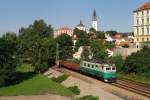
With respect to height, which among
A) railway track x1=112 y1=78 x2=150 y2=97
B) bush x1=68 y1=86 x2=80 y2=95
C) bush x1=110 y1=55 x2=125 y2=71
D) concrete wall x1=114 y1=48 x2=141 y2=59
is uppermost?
concrete wall x1=114 y1=48 x2=141 y2=59

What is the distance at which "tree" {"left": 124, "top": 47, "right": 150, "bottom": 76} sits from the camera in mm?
57906

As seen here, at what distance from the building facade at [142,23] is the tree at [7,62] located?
171 ft

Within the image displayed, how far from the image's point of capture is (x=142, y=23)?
4154 inches

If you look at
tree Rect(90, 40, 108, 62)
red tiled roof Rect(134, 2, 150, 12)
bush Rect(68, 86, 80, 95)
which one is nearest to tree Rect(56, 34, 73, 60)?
tree Rect(90, 40, 108, 62)

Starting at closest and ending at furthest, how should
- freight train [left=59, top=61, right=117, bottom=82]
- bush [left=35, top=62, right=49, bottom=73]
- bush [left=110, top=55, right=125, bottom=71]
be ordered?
freight train [left=59, top=61, right=117, bottom=82]
bush [left=110, top=55, right=125, bottom=71]
bush [left=35, top=62, right=49, bottom=73]

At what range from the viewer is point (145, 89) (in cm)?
4103

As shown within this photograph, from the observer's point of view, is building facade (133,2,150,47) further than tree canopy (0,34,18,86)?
Yes

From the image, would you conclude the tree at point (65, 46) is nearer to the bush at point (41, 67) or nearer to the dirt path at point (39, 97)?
the bush at point (41, 67)

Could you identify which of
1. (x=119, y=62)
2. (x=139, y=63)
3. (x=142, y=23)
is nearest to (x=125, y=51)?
(x=119, y=62)

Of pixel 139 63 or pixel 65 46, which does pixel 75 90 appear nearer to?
pixel 139 63

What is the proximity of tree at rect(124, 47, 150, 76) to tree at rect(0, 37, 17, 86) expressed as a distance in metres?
18.2

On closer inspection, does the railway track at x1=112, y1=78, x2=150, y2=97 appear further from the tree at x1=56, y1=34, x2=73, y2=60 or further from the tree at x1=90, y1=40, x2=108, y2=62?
the tree at x1=56, y1=34, x2=73, y2=60

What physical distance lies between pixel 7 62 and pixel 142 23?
57.6 m

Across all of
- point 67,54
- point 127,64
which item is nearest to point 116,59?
point 127,64
